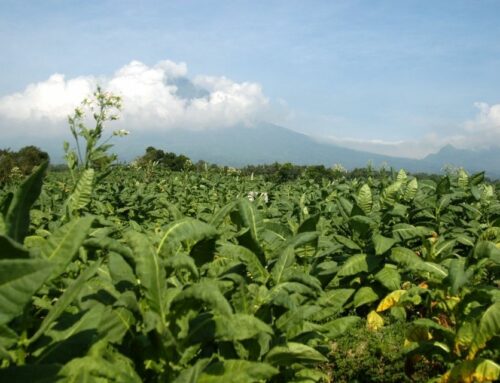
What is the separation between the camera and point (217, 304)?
1931mm

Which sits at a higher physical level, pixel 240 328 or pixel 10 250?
pixel 10 250

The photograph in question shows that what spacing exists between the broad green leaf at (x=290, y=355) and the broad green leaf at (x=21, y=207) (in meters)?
1.44

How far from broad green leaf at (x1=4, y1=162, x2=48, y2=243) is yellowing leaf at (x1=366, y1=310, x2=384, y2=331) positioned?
152 inches

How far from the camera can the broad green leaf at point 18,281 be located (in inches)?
54.5

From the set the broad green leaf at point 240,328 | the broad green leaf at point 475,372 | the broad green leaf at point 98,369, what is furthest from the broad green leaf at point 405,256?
the broad green leaf at point 98,369

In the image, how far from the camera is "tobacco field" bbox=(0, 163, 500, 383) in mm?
1884

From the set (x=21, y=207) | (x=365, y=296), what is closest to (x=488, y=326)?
(x=365, y=296)

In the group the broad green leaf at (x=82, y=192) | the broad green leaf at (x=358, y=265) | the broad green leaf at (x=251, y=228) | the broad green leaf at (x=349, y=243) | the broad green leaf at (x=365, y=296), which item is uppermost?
the broad green leaf at (x=82, y=192)

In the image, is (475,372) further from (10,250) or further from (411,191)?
(411,191)

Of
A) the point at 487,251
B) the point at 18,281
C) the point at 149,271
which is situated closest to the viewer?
the point at 18,281

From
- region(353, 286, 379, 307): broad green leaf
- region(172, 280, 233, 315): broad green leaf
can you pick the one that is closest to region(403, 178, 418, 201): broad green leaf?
region(353, 286, 379, 307): broad green leaf

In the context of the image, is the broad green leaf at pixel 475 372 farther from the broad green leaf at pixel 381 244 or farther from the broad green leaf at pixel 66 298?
the broad green leaf at pixel 66 298

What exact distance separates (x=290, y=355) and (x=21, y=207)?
1.59 m

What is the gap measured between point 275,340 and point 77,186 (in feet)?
4.69
